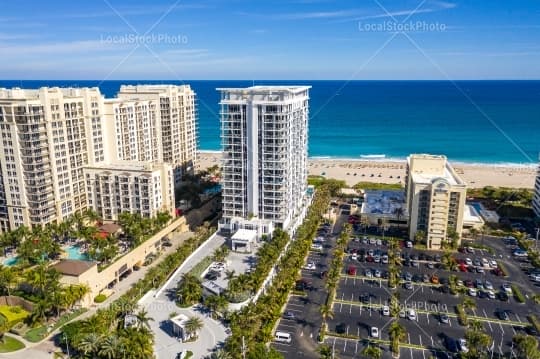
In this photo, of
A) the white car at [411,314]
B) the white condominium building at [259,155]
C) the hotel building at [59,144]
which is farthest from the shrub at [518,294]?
the hotel building at [59,144]

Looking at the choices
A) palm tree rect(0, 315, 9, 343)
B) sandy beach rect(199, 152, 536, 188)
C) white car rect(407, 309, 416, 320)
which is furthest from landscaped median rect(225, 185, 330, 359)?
sandy beach rect(199, 152, 536, 188)

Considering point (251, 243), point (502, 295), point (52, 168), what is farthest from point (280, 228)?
point (52, 168)

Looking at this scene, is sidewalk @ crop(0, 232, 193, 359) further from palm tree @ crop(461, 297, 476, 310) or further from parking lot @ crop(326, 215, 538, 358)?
palm tree @ crop(461, 297, 476, 310)

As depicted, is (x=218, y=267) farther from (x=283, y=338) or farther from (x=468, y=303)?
(x=468, y=303)

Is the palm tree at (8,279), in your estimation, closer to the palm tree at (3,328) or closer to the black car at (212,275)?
the palm tree at (3,328)

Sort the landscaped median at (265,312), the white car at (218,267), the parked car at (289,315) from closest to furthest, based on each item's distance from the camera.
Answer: the landscaped median at (265,312)
the parked car at (289,315)
the white car at (218,267)

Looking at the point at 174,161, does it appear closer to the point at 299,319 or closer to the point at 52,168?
the point at 52,168
